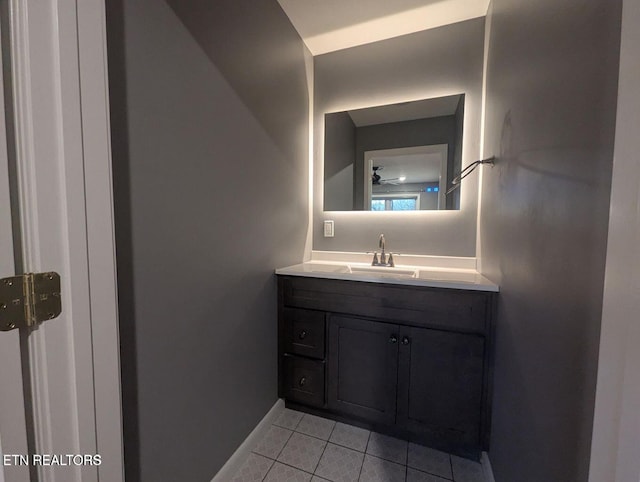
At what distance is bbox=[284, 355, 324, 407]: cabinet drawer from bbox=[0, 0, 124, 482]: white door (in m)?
1.03

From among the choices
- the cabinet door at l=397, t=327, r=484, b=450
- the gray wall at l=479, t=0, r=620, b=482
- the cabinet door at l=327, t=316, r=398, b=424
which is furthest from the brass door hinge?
the cabinet door at l=397, t=327, r=484, b=450

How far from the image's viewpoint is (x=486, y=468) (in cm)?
122

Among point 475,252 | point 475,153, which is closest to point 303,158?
point 475,153

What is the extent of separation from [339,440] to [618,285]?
1510 mm

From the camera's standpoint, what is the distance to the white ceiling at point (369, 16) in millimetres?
1494

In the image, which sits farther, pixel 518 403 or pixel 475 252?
pixel 475 252

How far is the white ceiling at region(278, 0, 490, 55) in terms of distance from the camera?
1494mm

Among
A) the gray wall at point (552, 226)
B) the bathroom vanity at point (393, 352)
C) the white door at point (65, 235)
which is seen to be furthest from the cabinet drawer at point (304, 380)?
the white door at point (65, 235)

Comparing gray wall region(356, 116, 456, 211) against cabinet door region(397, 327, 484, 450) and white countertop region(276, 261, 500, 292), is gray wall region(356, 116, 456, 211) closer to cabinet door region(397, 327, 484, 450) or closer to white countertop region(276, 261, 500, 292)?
white countertop region(276, 261, 500, 292)

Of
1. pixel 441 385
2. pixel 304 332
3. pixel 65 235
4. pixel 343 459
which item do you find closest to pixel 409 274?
pixel 441 385

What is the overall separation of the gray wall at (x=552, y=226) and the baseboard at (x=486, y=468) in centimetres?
9

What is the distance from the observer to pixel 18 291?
47cm

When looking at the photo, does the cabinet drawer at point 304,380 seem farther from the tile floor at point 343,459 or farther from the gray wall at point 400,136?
the gray wall at point 400,136

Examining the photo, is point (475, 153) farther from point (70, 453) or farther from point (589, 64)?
point (70, 453)
